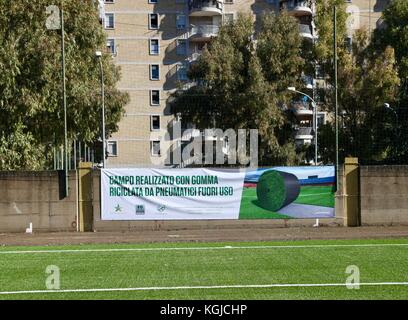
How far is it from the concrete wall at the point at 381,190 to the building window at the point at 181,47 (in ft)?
133

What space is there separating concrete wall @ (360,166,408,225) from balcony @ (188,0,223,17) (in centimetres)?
4005

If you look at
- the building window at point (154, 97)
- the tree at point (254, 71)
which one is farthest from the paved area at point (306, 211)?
the building window at point (154, 97)

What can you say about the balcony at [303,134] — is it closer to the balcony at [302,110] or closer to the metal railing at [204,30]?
the balcony at [302,110]

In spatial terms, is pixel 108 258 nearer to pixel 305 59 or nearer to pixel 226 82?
pixel 226 82

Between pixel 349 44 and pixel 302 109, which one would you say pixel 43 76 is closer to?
pixel 349 44

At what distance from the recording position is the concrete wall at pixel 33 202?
801 inches

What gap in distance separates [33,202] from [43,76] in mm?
5610

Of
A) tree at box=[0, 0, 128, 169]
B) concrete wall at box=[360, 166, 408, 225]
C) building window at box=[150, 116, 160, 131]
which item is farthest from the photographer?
building window at box=[150, 116, 160, 131]

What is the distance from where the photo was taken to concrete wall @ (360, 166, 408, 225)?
20.9 meters

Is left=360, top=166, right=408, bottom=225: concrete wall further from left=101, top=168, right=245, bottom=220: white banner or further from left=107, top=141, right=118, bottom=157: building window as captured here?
left=107, top=141, right=118, bottom=157: building window

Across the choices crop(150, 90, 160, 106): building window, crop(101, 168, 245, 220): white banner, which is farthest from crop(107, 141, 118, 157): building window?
crop(101, 168, 245, 220): white banner

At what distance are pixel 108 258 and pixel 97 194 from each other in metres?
7.56

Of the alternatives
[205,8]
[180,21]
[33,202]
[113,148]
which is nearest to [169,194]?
[33,202]
